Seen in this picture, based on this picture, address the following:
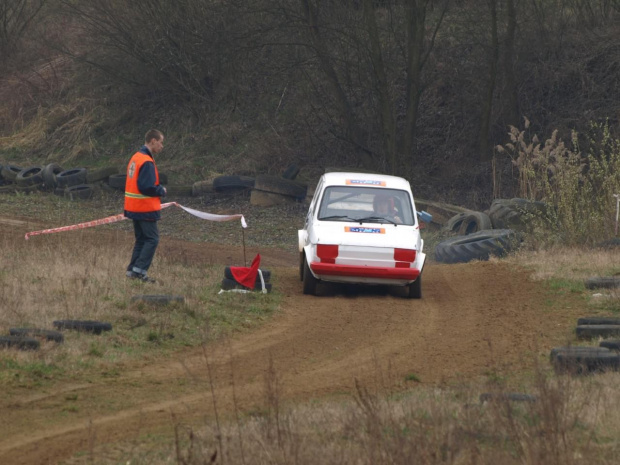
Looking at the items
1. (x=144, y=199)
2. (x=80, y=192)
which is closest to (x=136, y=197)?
(x=144, y=199)

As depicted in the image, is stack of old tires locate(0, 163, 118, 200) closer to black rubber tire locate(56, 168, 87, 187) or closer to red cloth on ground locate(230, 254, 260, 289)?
black rubber tire locate(56, 168, 87, 187)

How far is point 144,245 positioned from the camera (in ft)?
39.4

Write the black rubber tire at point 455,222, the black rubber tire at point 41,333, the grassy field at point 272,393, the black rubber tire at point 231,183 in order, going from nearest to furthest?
the grassy field at point 272,393, the black rubber tire at point 41,333, the black rubber tire at point 455,222, the black rubber tire at point 231,183

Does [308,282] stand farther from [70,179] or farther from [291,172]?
[70,179]

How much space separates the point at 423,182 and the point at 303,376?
1908 cm

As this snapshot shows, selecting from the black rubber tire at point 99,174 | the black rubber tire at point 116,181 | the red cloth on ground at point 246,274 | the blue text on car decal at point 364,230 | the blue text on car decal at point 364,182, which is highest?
the black rubber tire at point 99,174

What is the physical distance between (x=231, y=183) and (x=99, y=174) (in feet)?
12.9

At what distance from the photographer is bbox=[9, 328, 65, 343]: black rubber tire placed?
8438 mm

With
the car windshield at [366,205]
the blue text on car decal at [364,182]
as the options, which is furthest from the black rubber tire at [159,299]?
the blue text on car decal at [364,182]

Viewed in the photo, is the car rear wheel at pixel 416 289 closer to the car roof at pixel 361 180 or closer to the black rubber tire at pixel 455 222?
the car roof at pixel 361 180

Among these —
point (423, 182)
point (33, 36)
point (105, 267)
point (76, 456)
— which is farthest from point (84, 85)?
point (76, 456)

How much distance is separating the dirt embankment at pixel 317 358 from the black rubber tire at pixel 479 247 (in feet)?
6.60

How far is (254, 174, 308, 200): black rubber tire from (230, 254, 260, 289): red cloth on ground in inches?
496

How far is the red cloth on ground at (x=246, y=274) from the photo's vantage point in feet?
38.8
